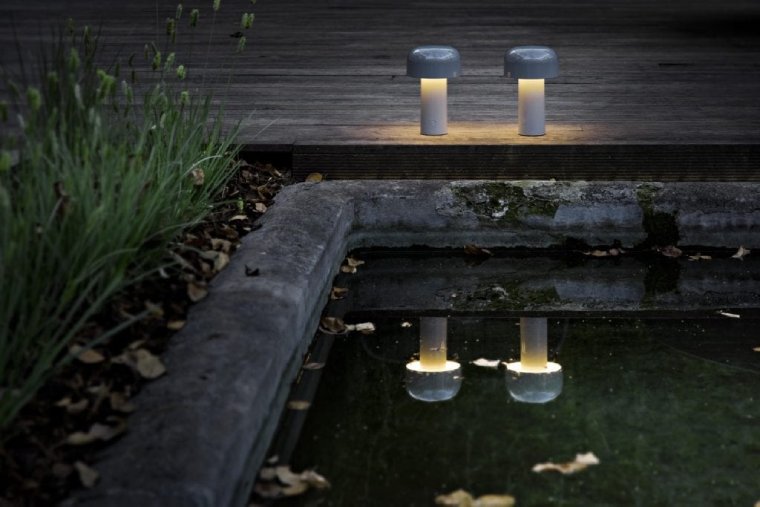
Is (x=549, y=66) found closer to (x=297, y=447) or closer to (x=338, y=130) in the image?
(x=338, y=130)

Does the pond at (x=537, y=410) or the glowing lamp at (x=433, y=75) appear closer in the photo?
the pond at (x=537, y=410)

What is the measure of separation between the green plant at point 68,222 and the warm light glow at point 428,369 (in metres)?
0.68

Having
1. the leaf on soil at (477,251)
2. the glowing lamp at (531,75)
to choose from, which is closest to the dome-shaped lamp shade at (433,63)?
the glowing lamp at (531,75)

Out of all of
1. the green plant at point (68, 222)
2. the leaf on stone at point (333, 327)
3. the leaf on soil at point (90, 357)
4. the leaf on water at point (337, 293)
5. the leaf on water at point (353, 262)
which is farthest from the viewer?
the leaf on water at point (353, 262)

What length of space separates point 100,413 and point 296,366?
2.67 ft

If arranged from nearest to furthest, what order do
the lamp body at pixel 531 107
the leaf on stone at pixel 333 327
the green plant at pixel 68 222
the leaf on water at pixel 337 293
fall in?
1. the green plant at pixel 68 222
2. the leaf on stone at pixel 333 327
3. the leaf on water at pixel 337 293
4. the lamp body at pixel 531 107

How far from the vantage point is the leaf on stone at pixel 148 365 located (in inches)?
106

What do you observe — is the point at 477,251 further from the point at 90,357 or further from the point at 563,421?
the point at 90,357

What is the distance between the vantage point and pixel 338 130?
486cm

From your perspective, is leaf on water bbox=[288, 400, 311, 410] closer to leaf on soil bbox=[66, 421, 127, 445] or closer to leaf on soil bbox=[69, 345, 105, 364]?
leaf on soil bbox=[69, 345, 105, 364]

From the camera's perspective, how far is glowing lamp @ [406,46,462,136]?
4.53 metres

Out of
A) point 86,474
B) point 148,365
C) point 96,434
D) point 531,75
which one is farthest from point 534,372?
point 531,75

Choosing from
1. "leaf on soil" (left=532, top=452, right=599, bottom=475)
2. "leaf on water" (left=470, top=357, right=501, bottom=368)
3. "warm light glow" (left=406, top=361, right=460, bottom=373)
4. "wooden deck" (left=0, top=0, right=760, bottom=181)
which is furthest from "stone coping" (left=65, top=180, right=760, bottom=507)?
"leaf on soil" (left=532, top=452, right=599, bottom=475)

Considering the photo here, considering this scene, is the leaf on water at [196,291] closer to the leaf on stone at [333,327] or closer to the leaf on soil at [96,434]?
the leaf on stone at [333,327]
